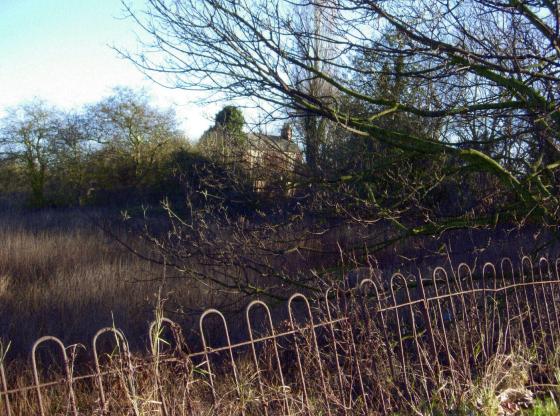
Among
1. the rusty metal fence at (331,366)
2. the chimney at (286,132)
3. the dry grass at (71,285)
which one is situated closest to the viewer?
the rusty metal fence at (331,366)

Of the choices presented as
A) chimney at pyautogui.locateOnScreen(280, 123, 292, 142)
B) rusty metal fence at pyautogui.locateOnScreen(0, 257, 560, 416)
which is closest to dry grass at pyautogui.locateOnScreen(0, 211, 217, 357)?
chimney at pyautogui.locateOnScreen(280, 123, 292, 142)

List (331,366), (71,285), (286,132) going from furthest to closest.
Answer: (71,285) → (286,132) → (331,366)

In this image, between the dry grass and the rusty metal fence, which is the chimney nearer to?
the dry grass

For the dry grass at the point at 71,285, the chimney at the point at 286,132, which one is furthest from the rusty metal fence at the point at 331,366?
the dry grass at the point at 71,285

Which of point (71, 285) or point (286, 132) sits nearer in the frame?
point (286, 132)

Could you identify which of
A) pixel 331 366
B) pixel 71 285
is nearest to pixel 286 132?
pixel 331 366

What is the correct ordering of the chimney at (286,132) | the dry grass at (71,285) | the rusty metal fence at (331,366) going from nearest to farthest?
the rusty metal fence at (331,366) → the chimney at (286,132) → the dry grass at (71,285)

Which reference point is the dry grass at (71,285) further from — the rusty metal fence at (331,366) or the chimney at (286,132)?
the rusty metal fence at (331,366)

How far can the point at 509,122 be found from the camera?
801 centimetres

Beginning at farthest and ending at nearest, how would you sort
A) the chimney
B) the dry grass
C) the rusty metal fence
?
the dry grass, the chimney, the rusty metal fence

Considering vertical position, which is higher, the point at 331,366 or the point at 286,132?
the point at 286,132

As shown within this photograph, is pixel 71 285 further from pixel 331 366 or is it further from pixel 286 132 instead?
pixel 331 366

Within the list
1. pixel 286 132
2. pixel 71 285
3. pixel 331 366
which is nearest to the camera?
pixel 331 366

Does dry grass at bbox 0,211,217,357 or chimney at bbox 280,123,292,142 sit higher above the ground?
chimney at bbox 280,123,292,142
